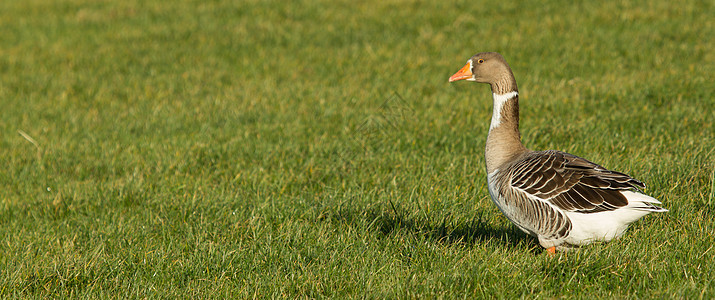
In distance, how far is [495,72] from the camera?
18.9 feet

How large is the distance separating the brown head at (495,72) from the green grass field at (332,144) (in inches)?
47.7

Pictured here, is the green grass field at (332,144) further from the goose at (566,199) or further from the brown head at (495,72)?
the brown head at (495,72)

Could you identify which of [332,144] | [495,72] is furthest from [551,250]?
[332,144]

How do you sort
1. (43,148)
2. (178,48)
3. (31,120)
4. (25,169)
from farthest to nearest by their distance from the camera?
(178,48) < (31,120) < (43,148) < (25,169)

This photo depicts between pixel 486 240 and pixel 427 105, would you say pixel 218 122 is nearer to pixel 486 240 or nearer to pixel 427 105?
A: pixel 427 105

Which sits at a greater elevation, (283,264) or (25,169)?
(283,264)

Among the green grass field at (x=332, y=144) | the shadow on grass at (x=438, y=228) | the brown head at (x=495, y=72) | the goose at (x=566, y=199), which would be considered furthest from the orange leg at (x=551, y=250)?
the brown head at (x=495, y=72)

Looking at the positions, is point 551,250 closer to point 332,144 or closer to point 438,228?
point 438,228

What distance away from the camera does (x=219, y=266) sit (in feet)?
17.6

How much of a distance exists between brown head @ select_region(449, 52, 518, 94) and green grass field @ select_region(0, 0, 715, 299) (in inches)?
47.7

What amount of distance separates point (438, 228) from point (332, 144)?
290cm

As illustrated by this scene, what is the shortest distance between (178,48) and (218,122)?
4748mm

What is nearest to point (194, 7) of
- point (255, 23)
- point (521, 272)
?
point (255, 23)

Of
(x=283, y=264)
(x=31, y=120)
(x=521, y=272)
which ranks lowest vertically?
(x=31, y=120)
